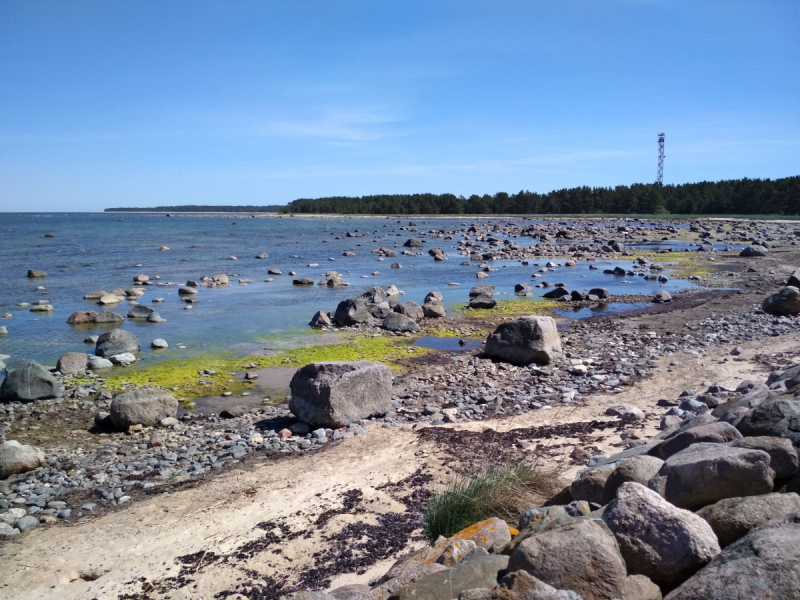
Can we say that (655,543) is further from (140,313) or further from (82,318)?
(82,318)

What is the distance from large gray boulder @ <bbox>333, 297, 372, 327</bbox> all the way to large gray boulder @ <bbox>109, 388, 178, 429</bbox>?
32.8 ft

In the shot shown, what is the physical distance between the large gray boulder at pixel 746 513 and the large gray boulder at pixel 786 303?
65.2 ft

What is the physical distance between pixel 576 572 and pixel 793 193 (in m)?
122

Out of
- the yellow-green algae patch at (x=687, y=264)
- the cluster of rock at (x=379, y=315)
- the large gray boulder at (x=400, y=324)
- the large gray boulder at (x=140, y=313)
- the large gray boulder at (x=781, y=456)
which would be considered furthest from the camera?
the yellow-green algae patch at (x=687, y=264)

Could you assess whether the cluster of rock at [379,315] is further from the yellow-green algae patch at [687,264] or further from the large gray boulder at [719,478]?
the yellow-green algae patch at [687,264]

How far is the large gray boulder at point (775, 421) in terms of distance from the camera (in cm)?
499

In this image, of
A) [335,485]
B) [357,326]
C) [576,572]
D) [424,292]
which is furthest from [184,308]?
[576,572]

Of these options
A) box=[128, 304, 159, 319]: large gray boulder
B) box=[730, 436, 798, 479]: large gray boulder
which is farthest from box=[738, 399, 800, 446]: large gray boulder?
box=[128, 304, 159, 319]: large gray boulder

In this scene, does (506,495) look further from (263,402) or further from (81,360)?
(81,360)

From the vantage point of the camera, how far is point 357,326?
21.3m

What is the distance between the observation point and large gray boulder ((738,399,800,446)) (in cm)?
499

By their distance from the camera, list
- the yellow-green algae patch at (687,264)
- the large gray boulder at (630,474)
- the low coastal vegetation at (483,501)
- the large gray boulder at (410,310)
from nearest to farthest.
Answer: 1. the large gray boulder at (630,474)
2. the low coastal vegetation at (483,501)
3. the large gray boulder at (410,310)
4. the yellow-green algae patch at (687,264)

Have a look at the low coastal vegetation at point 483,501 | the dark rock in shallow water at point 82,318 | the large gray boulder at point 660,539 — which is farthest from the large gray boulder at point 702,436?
the dark rock in shallow water at point 82,318

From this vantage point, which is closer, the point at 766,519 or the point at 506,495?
the point at 766,519
